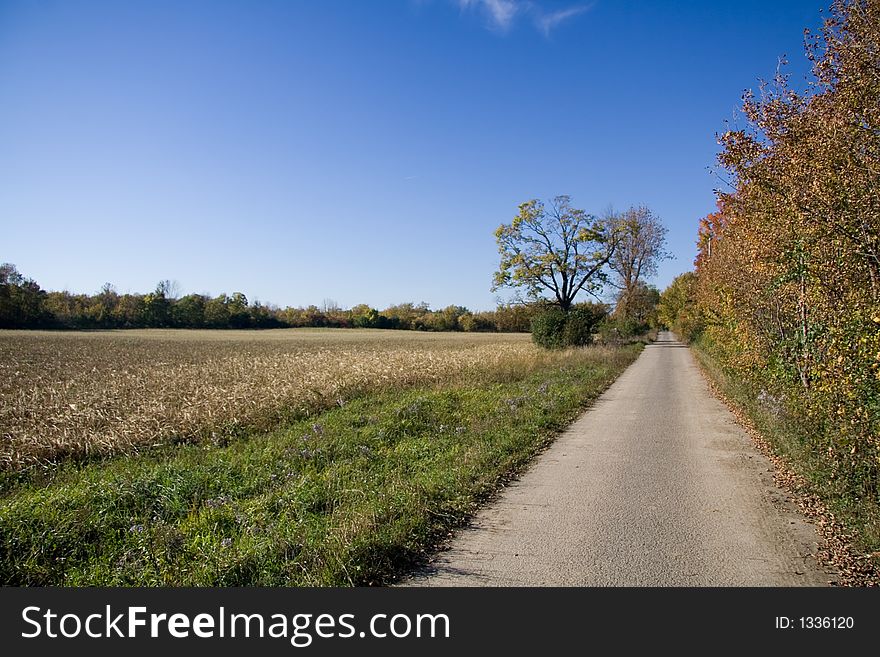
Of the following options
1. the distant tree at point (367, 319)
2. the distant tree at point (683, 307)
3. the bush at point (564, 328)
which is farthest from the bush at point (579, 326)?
the distant tree at point (367, 319)

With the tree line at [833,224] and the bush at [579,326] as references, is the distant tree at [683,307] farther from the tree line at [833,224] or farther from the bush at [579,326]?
the tree line at [833,224]

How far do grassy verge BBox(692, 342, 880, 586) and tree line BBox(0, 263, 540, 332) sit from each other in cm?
5329

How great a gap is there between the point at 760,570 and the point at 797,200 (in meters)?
4.39

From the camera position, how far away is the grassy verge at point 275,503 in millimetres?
4848

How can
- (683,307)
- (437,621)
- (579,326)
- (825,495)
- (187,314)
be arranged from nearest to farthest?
(437,621), (825,495), (579,326), (683,307), (187,314)

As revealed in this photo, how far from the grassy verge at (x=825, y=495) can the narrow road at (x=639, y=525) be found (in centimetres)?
19

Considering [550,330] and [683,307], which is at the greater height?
[683,307]

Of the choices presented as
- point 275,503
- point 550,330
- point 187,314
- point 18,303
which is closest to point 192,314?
point 187,314

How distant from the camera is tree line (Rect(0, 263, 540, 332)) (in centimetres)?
6619

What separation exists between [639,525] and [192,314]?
91.7m

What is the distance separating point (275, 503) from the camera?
21.7 feet

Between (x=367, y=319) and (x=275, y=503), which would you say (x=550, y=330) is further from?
(x=367, y=319)

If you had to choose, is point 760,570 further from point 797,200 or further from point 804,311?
point 804,311

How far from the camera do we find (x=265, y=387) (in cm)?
1428
